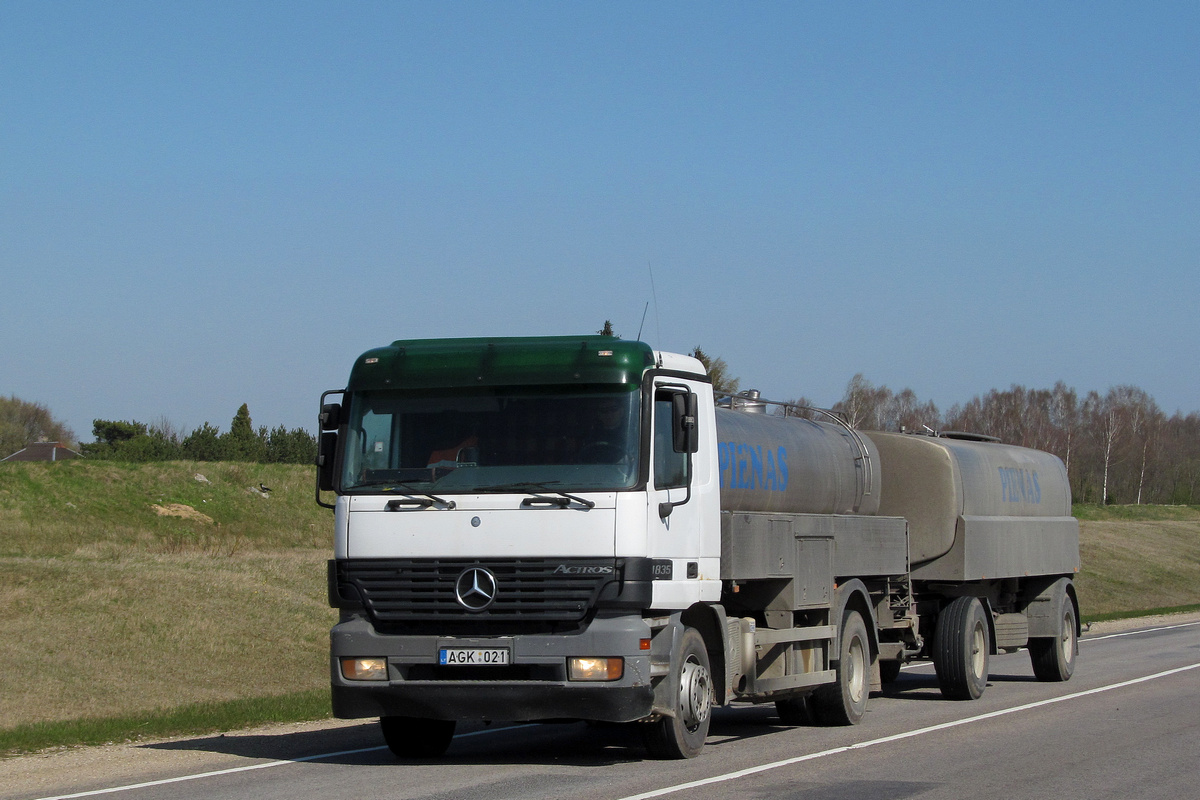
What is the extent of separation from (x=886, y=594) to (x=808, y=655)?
2.72 meters

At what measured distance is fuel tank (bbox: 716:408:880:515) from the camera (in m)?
11.9

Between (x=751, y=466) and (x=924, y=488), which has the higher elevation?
(x=751, y=466)

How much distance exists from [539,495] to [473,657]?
4.11ft

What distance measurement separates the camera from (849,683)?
538 inches

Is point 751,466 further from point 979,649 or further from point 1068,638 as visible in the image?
point 1068,638

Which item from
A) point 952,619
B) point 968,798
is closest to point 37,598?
point 952,619

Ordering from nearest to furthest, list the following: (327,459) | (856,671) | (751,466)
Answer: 1. (327,459)
2. (751,466)
3. (856,671)

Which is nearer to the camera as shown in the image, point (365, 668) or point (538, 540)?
point (538, 540)

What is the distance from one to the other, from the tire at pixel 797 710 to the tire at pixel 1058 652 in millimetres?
6719

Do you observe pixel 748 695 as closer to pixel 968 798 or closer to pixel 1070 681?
pixel 968 798

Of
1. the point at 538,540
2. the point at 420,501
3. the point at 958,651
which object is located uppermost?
the point at 420,501

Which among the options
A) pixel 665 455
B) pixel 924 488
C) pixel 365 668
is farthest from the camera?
pixel 924 488

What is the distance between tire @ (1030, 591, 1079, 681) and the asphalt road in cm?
334

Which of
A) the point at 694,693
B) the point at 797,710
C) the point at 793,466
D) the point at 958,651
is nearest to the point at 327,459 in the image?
the point at 694,693
